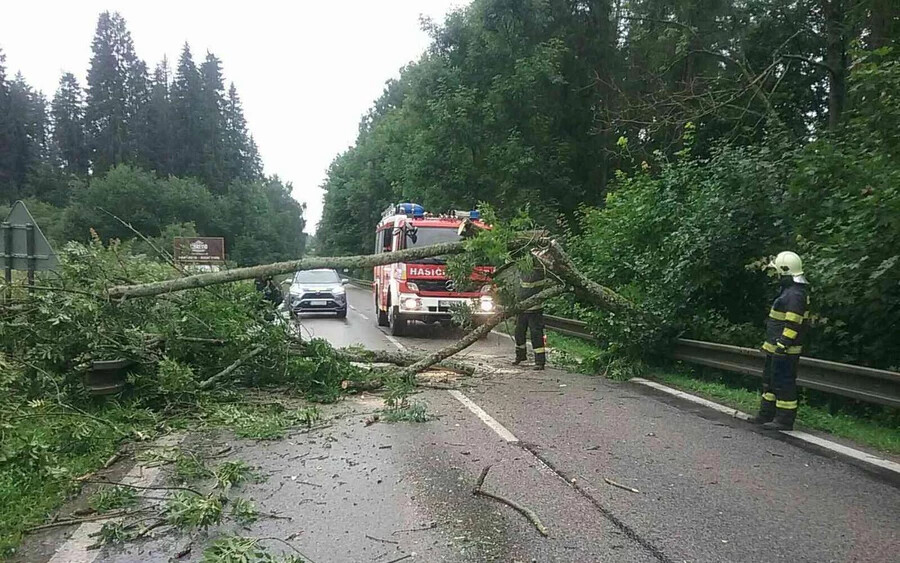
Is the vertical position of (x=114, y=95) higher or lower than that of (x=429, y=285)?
higher

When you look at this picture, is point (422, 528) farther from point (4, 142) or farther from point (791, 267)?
point (4, 142)

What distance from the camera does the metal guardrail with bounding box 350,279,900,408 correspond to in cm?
645

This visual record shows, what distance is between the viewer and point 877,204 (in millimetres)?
7297

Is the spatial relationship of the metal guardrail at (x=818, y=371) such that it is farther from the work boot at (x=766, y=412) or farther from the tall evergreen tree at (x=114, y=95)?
the tall evergreen tree at (x=114, y=95)

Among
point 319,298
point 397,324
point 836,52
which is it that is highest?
point 836,52

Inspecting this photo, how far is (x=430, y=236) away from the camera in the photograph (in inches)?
593

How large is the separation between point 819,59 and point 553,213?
9520 mm

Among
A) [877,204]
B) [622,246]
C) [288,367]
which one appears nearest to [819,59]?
[622,246]

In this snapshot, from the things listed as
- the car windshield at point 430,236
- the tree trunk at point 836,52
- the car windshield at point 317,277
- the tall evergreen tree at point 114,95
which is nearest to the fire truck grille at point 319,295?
the car windshield at point 317,277

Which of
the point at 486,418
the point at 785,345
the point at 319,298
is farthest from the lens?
the point at 319,298

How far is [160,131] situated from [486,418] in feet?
266

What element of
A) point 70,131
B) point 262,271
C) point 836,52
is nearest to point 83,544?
point 262,271

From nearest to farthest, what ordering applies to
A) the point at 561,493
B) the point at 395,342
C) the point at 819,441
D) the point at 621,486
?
the point at 561,493 → the point at 621,486 → the point at 819,441 → the point at 395,342

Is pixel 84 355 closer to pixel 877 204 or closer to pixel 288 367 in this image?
pixel 288 367
